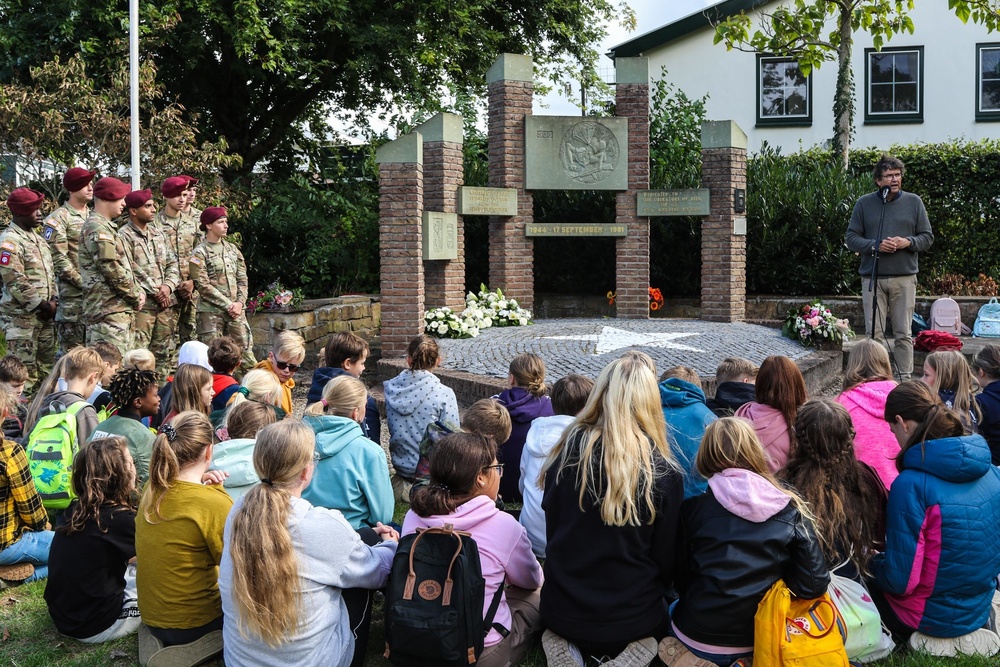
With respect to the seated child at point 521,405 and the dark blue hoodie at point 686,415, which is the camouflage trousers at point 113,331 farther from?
the dark blue hoodie at point 686,415

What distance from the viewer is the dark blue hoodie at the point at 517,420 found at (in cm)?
547

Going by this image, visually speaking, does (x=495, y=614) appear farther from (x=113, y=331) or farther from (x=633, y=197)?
(x=633, y=197)

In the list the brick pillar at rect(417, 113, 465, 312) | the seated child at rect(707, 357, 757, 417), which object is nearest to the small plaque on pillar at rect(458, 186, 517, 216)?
the brick pillar at rect(417, 113, 465, 312)

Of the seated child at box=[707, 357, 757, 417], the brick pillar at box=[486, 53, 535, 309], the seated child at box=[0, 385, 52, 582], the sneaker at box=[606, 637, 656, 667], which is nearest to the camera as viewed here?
the sneaker at box=[606, 637, 656, 667]

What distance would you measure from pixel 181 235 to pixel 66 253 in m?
1.09

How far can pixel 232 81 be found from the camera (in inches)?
604

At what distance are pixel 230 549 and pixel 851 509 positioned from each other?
2339mm

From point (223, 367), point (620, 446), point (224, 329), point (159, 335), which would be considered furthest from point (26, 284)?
point (620, 446)

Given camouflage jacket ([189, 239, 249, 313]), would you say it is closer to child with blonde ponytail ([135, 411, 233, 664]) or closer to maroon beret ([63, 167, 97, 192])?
maroon beret ([63, 167, 97, 192])

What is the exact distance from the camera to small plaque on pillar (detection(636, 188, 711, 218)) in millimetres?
12961

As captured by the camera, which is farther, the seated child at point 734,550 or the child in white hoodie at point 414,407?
the child in white hoodie at point 414,407

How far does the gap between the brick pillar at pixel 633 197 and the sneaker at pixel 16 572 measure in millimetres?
9570

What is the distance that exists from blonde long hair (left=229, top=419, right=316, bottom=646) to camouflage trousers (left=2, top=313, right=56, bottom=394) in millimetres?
5702

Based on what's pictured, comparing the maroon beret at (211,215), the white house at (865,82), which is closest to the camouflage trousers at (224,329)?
the maroon beret at (211,215)
